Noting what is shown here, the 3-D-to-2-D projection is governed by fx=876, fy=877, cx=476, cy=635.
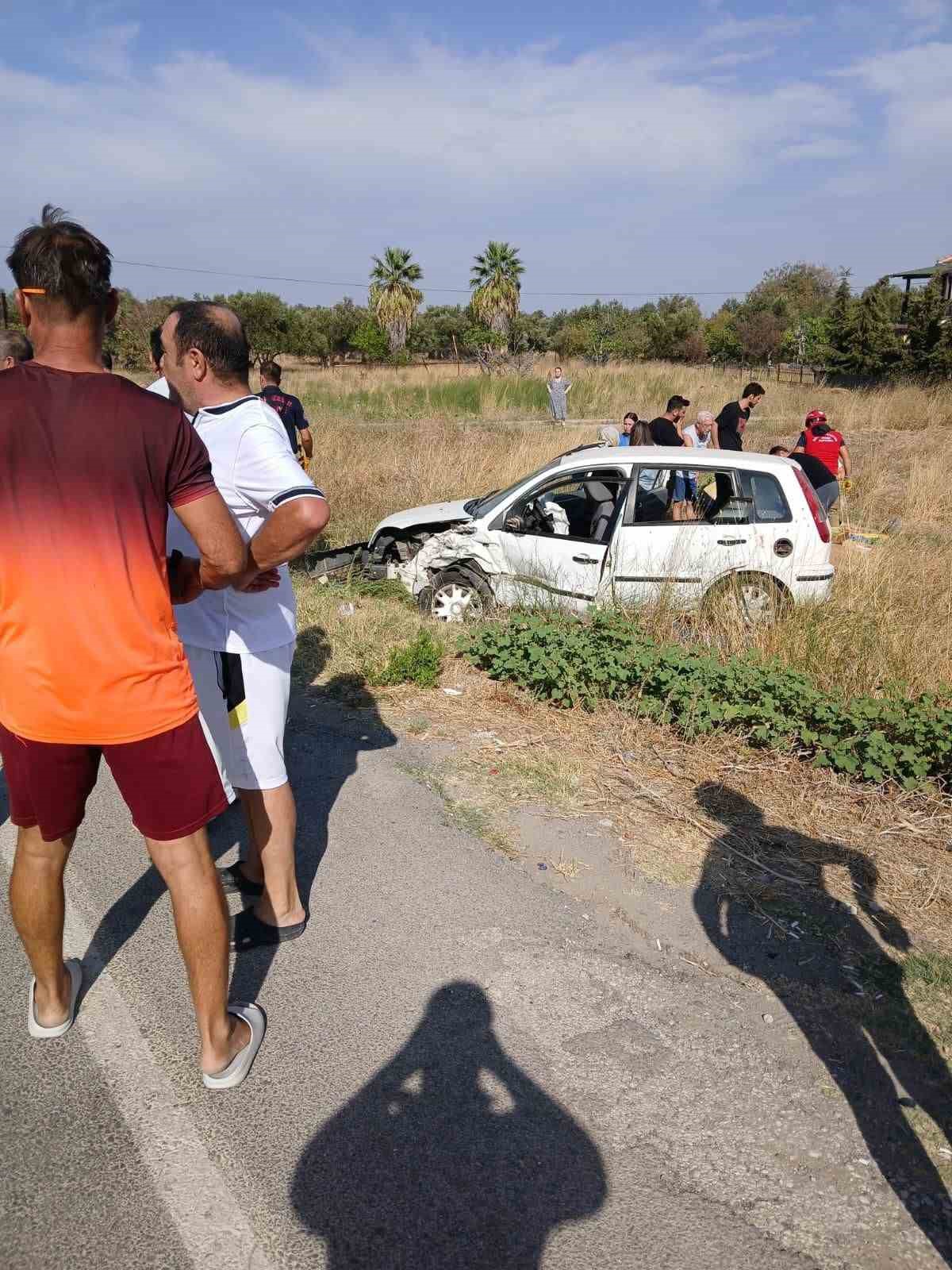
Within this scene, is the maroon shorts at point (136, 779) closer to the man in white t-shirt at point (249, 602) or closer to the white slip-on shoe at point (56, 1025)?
the man in white t-shirt at point (249, 602)

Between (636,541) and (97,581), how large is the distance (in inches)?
205

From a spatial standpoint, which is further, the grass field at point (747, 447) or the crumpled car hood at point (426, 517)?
the crumpled car hood at point (426, 517)

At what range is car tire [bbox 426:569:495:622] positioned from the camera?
7219 millimetres

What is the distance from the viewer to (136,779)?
89.0 inches

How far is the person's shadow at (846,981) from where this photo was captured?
2387 millimetres

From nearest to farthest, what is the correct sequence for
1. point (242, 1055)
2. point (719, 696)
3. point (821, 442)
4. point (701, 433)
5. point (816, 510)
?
point (242, 1055), point (719, 696), point (816, 510), point (701, 433), point (821, 442)

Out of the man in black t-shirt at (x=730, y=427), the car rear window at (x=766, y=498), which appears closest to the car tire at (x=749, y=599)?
the car rear window at (x=766, y=498)

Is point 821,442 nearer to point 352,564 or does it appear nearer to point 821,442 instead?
point 821,442

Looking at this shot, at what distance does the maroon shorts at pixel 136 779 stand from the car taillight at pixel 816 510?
226 inches

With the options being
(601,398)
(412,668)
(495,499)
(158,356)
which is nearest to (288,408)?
(495,499)

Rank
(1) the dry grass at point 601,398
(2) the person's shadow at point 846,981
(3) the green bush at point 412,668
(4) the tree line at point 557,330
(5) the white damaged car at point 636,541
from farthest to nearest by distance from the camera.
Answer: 1. (4) the tree line at point 557,330
2. (1) the dry grass at point 601,398
3. (5) the white damaged car at point 636,541
4. (3) the green bush at point 412,668
5. (2) the person's shadow at point 846,981

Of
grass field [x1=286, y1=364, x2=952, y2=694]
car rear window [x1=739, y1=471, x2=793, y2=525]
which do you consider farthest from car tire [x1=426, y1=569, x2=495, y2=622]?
car rear window [x1=739, y1=471, x2=793, y2=525]

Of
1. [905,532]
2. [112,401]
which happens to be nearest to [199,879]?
[112,401]

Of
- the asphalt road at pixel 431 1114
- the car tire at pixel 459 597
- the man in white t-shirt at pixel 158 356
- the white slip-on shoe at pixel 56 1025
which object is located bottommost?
the asphalt road at pixel 431 1114
